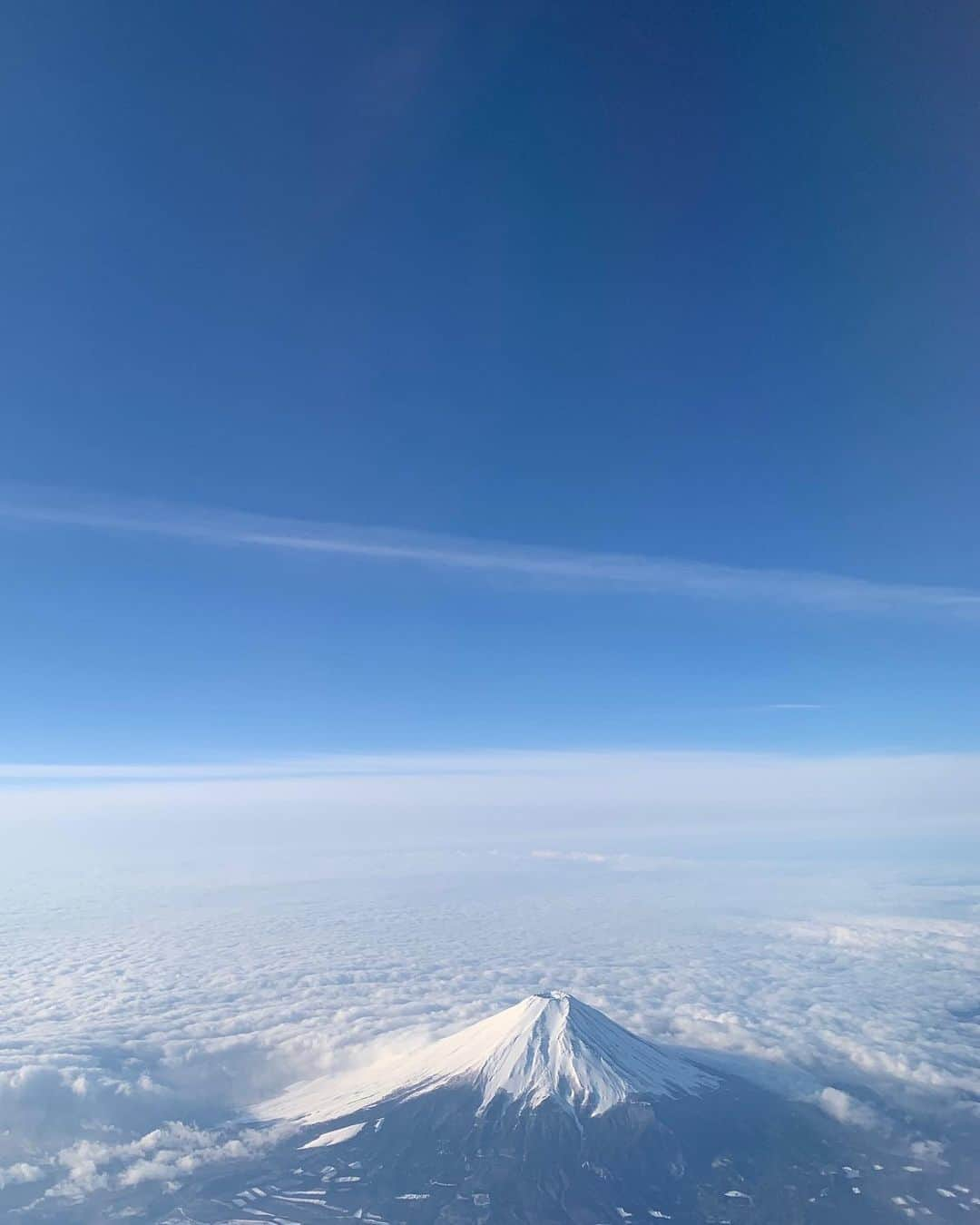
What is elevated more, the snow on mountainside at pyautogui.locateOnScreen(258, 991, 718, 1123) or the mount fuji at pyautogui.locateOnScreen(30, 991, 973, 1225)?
the snow on mountainside at pyautogui.locateOnScreen(258, 991, 718, 1123)

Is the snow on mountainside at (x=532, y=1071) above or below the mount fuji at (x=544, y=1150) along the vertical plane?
above

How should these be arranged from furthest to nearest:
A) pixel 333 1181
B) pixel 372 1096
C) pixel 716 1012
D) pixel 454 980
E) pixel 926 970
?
pixel 926 970 < pixel 454 980 < pixel 716 1012 < pixel 372 1096 < pixel 333 1181

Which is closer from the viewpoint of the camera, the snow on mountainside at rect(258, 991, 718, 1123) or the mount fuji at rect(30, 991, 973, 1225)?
the mount fuji at rect(30, 991, 973, 1225)

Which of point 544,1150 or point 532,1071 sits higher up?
point 532,1071

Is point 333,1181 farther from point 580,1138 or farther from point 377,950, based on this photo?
point 377,950

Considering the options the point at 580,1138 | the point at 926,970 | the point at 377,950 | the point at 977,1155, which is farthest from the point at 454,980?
the point at 926,970
